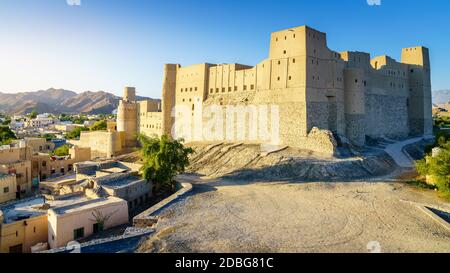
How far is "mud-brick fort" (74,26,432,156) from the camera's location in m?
26.0

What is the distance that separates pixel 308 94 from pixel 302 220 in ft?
48.0

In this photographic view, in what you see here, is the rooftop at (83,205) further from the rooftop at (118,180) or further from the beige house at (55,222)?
the rooftop at (118,180)

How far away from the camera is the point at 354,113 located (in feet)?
93.8

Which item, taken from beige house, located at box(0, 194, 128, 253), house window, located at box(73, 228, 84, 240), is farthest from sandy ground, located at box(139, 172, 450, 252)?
house window, located at box(73, 228, 84, 240)

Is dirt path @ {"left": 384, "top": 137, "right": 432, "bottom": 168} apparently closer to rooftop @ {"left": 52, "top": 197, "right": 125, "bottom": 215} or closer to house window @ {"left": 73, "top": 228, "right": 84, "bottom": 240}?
rooftop @ {"left": 52, "top": 197, "right": 125, "bottom": 215}

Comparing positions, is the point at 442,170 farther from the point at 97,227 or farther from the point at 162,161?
the point at 97,227

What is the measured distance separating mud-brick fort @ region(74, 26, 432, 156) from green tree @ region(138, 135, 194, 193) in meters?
9.33

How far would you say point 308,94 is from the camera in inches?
1013

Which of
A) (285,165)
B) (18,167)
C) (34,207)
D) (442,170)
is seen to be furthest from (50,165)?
(442,170)

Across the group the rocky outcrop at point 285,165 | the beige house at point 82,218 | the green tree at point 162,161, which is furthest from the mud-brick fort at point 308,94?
the beige house at point 82,218

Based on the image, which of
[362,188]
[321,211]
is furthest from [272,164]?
[321,211]

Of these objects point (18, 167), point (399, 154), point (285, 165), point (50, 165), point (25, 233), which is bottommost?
point (25, 233)

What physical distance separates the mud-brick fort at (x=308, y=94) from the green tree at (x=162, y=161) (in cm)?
933
